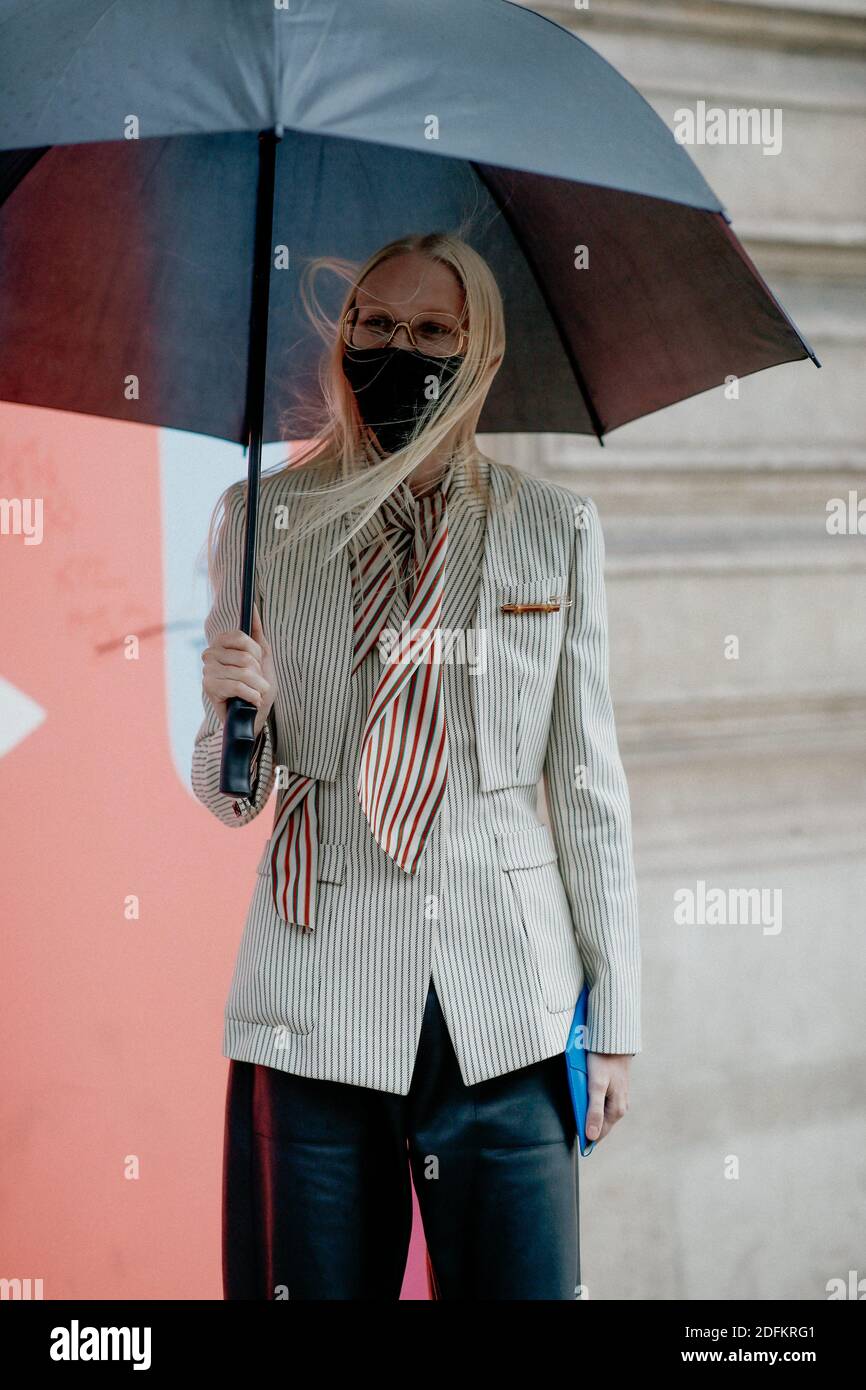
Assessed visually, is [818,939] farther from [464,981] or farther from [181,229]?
[181,229]

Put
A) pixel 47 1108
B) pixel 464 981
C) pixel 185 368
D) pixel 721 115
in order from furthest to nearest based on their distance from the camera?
pixel 721 115, pixel 47 1108, pixel 185 368, pixel 464 981

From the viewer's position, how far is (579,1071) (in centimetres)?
185

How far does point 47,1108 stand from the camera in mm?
2754

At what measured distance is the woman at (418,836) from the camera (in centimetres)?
176

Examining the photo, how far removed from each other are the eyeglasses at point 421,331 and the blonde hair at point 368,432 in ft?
0.07

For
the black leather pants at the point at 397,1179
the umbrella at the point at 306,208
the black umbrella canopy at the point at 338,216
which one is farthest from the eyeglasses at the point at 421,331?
the black leather pants at the point at 397,1179

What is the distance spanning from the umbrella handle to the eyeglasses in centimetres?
51

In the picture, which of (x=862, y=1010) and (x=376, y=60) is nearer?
(x=376, y=60)

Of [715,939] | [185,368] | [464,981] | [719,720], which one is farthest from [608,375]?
[715,939]

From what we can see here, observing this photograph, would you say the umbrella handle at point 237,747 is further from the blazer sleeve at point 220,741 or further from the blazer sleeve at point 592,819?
the blazer sleeve at point 592,819

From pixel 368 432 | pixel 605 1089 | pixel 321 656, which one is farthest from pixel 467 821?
pixel 368 432

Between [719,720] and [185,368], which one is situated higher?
[185,368]
